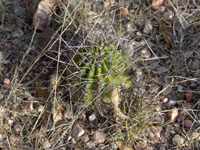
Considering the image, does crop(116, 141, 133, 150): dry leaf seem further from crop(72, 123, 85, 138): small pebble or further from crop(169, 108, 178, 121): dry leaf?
crop(169, 108, 178, 121): dry leaf

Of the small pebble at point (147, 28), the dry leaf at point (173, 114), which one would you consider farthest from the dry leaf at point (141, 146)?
the small pebble at point (147, 28)

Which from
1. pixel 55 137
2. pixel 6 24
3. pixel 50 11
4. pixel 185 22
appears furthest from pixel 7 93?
pixel 185 22

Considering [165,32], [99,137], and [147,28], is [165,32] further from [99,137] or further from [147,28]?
[99,137]

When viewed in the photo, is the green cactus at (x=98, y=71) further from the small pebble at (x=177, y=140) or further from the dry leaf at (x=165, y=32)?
the dry leaf at (x=165, y=32)

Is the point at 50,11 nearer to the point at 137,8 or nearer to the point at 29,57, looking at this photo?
the point at 29,57

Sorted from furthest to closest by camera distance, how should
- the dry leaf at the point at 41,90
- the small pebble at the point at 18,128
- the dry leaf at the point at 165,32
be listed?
1. the dry leaf at the point at 165,32
2. the dry leaf at the point at 41,90
3. the small pebble at the point at 18,128

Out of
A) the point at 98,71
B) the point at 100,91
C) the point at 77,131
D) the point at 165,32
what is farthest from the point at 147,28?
the point at 77,131

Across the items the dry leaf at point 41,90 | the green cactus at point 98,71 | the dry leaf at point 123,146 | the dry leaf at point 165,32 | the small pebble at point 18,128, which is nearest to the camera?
the green cactus at point 98,71

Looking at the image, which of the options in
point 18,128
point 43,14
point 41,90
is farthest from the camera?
point 43,14

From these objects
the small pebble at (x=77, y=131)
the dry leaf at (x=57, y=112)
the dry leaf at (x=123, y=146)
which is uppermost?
the dry leaf at (x=57, y=112)
